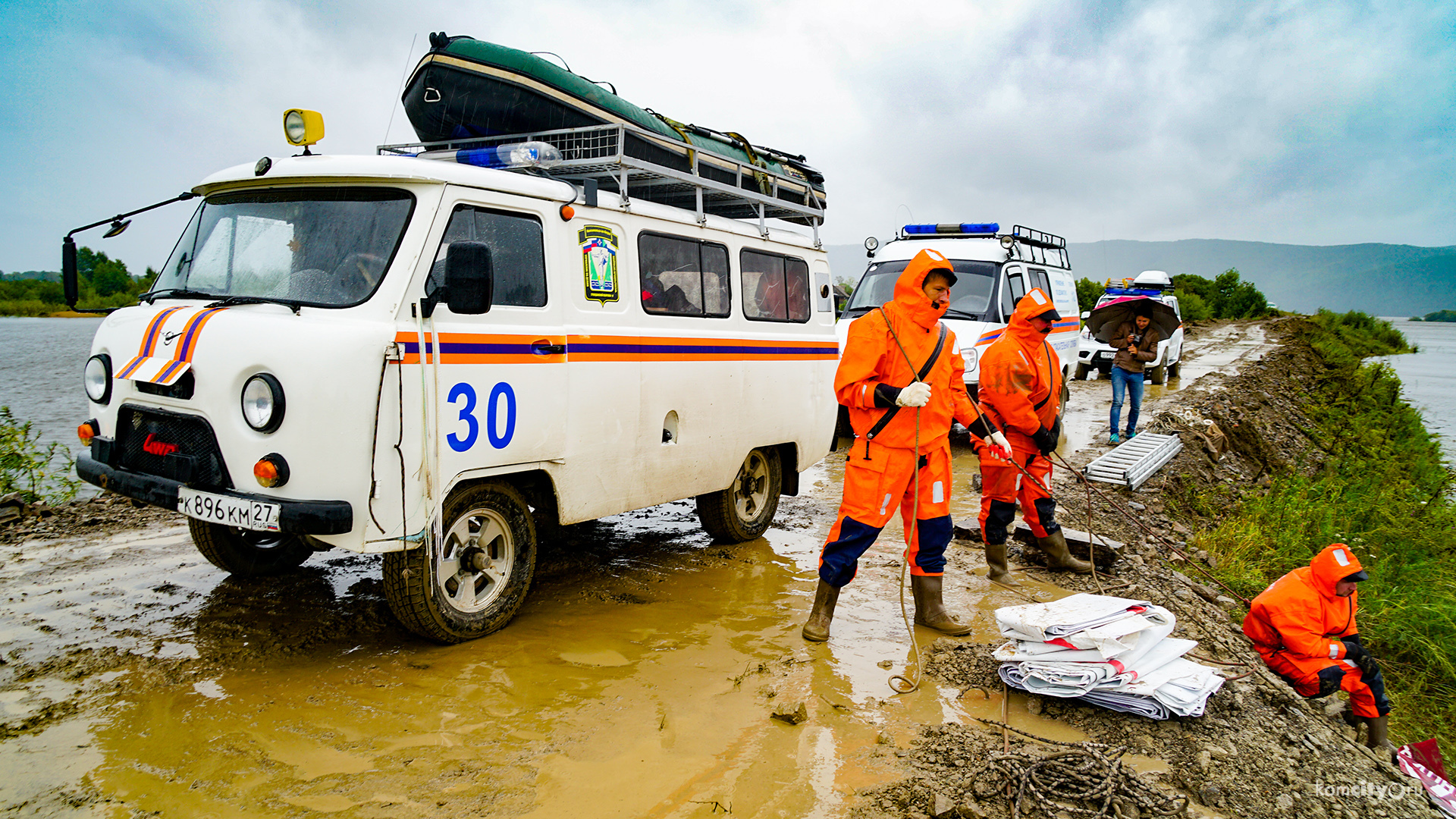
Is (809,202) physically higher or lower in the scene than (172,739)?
higher

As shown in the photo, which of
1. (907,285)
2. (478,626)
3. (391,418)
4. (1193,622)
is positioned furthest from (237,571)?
(1193,622)

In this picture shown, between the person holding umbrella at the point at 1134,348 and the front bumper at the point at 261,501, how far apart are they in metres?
9.75

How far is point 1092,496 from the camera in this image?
8.53 metres

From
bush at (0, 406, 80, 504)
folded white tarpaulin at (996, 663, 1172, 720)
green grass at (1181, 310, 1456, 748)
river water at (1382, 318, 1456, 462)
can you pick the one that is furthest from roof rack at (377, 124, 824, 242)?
river water at (1382, 318, 1456, 462)

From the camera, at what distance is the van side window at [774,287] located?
253 inches

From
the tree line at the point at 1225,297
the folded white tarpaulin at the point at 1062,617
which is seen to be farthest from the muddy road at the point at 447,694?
the tree line at the point at 1225,297

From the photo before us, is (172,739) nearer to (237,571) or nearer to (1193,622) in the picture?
(237,571)

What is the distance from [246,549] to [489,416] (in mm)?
2272

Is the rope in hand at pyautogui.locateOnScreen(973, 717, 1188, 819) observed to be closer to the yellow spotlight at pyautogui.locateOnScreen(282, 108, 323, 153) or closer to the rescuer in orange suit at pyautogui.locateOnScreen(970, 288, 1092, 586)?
the rescuer in orange suit at pyautogui.locateOnScreen(970, 288, 1092, 586)

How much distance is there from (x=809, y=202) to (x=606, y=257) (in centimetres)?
287

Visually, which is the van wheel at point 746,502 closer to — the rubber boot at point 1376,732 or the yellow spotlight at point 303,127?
the yellow spotlight at point 303,127

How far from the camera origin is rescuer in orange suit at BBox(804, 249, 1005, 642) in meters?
4.52

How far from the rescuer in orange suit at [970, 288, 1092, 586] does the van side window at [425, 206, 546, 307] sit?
2.99 metres

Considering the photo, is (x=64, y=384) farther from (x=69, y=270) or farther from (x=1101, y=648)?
(x=1101, y=648)
